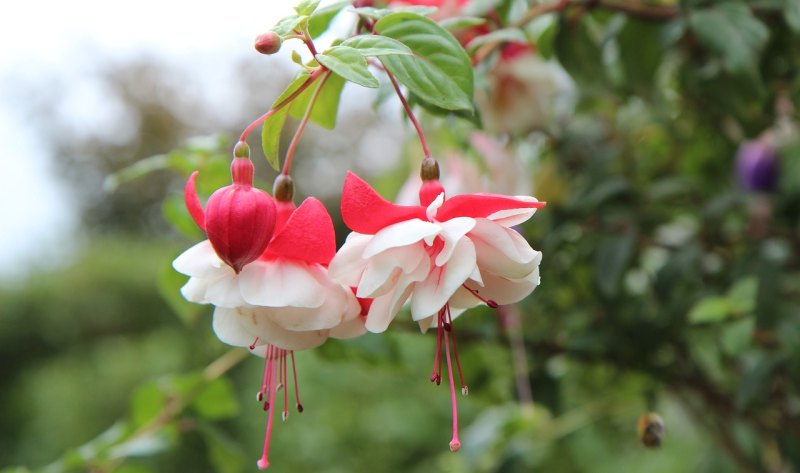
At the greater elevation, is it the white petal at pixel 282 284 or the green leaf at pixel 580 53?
the white petal at pixel 282 284

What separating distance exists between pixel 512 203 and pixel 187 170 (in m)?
0.39

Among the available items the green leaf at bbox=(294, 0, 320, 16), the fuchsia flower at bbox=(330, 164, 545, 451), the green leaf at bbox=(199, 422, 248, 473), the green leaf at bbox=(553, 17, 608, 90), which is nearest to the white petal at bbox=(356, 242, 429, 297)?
the fuchsia flower at bbox=(330, 164, 545, 451)

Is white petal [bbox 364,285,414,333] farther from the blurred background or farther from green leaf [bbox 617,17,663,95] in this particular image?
green leaf [bbox 617,17,663,95]

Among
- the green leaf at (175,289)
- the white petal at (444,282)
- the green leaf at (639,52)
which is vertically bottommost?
the green leaf at (175,289)

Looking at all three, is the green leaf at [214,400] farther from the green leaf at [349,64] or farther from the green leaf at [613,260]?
the green leaf at [349,64]

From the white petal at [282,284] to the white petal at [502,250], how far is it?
7cm

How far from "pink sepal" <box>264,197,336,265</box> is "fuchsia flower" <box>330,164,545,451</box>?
12mm

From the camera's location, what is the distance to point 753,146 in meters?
0.79

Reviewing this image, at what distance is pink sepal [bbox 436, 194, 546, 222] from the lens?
319mm

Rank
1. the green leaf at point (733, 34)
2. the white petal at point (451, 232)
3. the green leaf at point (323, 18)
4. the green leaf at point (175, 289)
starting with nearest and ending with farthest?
the white petal at point (451, 232)
the green leaf at point (323, 18)
the green leaf at point (733, 34)
the green leaf at point (175, 289)

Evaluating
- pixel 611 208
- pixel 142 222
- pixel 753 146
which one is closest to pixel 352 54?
pixel 611 208

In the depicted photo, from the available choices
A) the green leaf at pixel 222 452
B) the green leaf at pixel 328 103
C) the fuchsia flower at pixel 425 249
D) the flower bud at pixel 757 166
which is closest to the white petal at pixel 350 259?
the fuchsia flower at pixel 425 249

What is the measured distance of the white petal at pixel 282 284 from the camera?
0.32 meters

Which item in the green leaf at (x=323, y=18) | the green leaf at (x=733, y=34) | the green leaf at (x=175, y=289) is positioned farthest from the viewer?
the green leaf at (x=175, y=289)
